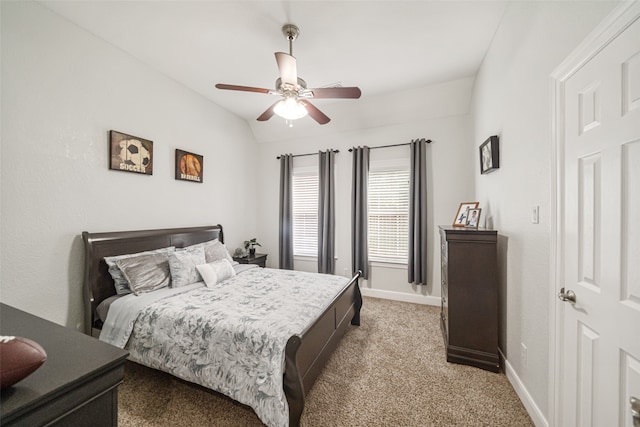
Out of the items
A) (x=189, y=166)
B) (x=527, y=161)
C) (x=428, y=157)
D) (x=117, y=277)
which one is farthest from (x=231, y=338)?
(x=428, y=157)

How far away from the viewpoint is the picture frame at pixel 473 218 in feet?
8.39

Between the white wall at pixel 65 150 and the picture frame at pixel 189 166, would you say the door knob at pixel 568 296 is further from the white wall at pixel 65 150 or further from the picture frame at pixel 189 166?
the picture frame at pixel 189 166

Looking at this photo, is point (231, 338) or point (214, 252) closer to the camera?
point (231, 338)

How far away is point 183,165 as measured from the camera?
328 cm

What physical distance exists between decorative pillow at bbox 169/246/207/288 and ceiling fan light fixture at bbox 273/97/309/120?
1.86m

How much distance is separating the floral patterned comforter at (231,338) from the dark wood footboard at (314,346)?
0.18 ft

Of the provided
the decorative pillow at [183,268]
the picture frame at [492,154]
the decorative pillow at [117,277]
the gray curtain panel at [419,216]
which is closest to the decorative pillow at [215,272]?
the decorative pillow at [183,268]

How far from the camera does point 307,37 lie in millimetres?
2355

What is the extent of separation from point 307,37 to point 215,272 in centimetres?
265

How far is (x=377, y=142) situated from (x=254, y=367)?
3551 millimetres

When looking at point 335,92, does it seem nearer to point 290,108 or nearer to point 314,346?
point 290,108

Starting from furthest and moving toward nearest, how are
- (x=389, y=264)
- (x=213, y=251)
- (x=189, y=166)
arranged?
(x=389, y=264) < (x=189, y=166) < (x=213, y=251)

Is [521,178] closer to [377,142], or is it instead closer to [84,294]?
[377,142]

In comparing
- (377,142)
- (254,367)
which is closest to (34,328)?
(254,367)
